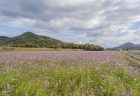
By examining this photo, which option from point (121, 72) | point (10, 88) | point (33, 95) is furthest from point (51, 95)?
point (121, 72)

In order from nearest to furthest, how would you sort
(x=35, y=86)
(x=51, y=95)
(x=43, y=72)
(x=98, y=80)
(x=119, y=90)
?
(x=51, y=95) → (x=35, y=86) → (x=119, y=90) → (x=98, y=80) → (x=43, y=72)

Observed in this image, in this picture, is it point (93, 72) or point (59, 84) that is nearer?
point (59, 84)

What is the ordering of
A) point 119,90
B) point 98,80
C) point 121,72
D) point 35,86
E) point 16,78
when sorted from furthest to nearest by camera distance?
point 121,72
point 98,80
point 16,78
point 119,90
point 35,86

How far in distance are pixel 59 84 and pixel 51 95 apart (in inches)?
Result: 72.9

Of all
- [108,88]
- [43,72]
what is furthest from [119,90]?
[43,72]

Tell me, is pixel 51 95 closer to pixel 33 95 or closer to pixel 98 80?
pixel 33 95

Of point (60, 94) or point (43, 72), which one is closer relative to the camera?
point (60, 94)

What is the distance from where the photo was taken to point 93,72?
10391mm

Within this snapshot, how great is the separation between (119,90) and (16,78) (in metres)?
3.40

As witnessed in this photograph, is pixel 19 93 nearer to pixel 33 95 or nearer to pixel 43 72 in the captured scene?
pixel 33 95

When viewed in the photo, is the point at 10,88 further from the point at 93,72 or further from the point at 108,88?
the point at 93,72

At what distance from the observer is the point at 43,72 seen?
9.79 meters

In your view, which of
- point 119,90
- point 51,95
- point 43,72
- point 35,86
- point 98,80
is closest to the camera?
point 51,95

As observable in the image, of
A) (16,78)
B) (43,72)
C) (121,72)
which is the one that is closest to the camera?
(16,78)
